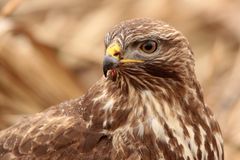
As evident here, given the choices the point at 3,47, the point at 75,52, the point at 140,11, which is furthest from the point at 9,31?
the point at 140,11

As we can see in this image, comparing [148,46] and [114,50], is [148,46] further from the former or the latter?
[114,50]

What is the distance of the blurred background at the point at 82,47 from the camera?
751 centimetres

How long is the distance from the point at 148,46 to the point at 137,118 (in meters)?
0.38

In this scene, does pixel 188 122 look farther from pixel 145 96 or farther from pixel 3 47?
pixel 3 47

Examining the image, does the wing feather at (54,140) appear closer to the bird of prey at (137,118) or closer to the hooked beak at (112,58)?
the bird of prey at (137,118)

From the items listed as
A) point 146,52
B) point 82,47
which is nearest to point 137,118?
point 146,52

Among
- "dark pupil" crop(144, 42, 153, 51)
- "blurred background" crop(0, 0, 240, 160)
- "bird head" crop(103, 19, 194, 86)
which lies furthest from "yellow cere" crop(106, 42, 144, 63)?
"blurred background" crop(0, 0, 240, 160)

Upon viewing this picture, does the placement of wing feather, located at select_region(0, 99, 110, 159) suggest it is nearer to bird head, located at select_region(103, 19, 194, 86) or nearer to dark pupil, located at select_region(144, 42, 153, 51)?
bird head, located at select_region(103, 19, 194, 86)

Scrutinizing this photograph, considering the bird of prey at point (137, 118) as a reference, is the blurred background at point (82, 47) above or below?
above

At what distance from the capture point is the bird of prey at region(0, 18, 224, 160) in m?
5.38

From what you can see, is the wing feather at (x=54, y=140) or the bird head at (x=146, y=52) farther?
the wing feather at (x=54, y=140)

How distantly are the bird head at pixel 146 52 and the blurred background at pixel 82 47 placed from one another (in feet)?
6.25

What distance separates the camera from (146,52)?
5.34m

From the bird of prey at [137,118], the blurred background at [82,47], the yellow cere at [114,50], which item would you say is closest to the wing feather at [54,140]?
the bird of prey at [137,118]
